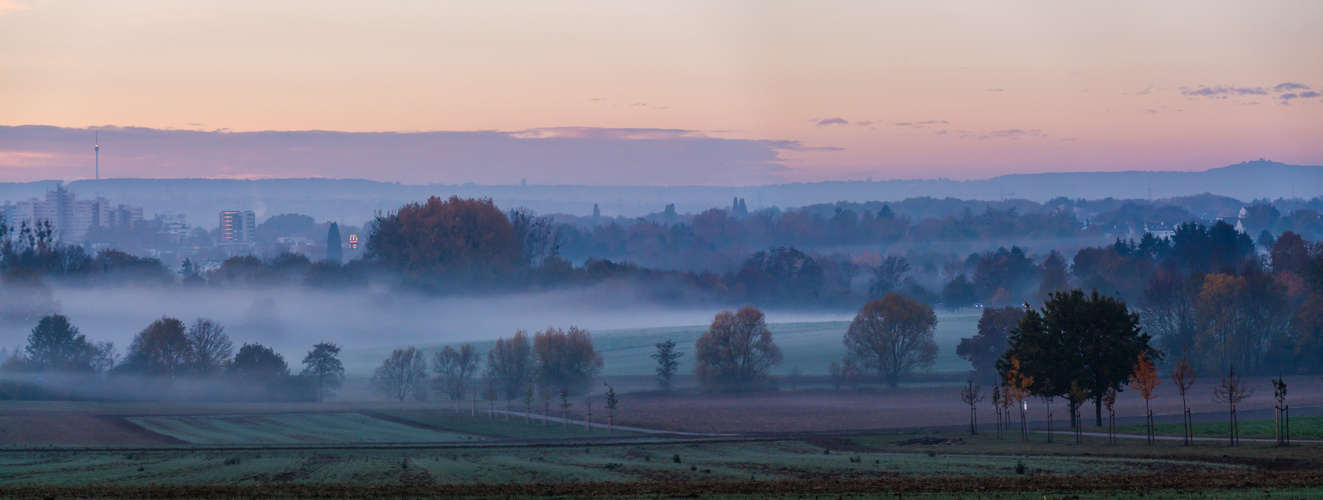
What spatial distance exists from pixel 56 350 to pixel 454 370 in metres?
37.9

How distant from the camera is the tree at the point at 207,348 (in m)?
106

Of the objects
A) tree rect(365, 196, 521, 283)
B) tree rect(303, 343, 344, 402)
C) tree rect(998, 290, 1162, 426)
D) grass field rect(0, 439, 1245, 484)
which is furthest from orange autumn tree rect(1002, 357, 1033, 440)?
tree rect(365, 196, 521, 283)

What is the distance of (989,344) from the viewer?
107438 millimetres

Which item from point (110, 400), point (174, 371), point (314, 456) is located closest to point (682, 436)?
point (314, 456)

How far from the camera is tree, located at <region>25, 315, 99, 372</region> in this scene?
106 metres

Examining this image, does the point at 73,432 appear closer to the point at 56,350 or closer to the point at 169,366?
the point at 169,366

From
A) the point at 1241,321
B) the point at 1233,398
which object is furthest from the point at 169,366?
the point at 1241,321

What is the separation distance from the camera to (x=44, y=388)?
97.7 metres

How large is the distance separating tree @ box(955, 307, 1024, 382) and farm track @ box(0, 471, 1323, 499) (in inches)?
2818

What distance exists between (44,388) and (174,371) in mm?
11302

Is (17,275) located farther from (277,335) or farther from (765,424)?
(765,424)

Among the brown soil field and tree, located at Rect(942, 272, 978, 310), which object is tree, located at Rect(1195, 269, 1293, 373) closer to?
the brown soil field

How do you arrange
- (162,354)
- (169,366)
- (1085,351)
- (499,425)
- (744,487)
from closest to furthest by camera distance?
1. (744,487)
2. (1085,351)
3. (499,425)
4. (169,366)
5. (162,354)

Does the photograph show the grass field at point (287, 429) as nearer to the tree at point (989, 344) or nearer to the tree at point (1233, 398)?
the tree at point (1233, 398)
